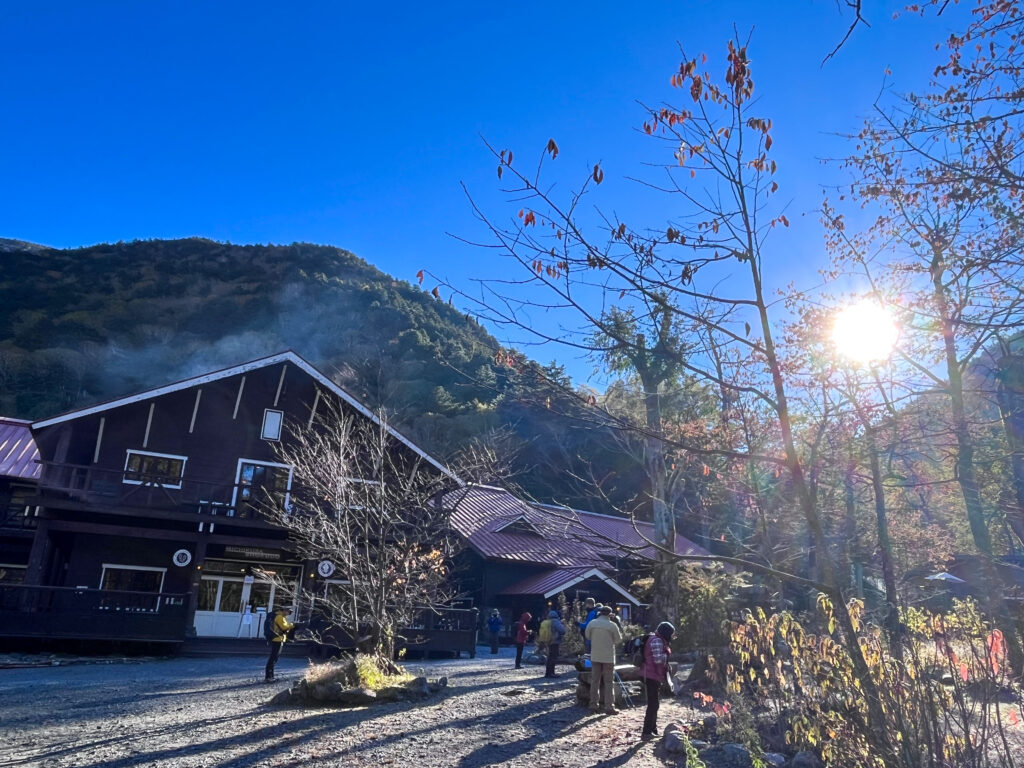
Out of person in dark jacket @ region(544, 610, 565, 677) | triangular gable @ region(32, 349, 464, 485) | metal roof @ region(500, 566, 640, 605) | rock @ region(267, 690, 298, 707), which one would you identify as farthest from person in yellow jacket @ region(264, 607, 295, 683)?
metal roof @ region(500, 566, 640, 605)

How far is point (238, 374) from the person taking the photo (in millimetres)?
23031

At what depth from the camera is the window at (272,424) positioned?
23.7 metres

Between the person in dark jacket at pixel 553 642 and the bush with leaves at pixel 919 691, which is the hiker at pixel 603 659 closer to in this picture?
the bush with leaves at pixel 919 691

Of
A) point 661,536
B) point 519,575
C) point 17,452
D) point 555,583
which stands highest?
point 17,452

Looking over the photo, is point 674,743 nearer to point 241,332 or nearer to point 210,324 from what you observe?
point 241,332

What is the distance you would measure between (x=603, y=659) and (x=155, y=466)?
1713cm

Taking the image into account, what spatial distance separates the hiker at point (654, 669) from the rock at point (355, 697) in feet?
12.7

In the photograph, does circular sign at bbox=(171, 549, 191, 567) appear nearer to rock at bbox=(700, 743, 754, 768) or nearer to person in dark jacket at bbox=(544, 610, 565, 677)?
person in dark jacket at bbox=(544, 610, 565, 677)

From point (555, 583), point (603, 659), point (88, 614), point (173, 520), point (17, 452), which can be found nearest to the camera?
point (603, 659)

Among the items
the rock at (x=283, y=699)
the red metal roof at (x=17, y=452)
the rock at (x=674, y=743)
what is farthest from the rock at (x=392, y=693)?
the red metal roof at (x=17, y=452)

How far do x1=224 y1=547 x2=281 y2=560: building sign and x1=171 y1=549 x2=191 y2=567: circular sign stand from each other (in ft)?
3.76

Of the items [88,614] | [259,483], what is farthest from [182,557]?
[88,614]

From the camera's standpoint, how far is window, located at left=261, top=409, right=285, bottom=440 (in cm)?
2373

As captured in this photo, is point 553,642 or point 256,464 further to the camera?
point 256,464
